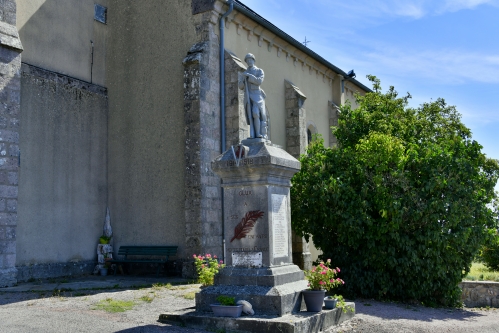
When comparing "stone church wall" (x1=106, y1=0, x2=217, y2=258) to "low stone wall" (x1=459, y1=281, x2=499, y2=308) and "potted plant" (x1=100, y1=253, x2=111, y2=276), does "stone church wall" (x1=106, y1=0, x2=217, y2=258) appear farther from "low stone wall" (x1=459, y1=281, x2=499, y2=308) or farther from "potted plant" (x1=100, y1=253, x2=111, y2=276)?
"low stone wall" (x1=459, y1=281, x2=499, y2=308)

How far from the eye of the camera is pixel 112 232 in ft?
47.4

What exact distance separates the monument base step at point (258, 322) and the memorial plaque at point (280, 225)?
100cm

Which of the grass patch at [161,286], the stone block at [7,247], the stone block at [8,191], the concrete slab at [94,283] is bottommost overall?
the grass patch at [161,286]

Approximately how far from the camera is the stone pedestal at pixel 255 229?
7.53m

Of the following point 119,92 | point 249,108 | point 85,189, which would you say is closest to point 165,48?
point 119,92

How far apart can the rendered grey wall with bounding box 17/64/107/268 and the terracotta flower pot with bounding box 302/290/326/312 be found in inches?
308

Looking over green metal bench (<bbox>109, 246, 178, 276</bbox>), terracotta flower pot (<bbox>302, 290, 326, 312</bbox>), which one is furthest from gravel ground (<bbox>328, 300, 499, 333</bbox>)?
green metal bench (<bbox>109, 246, 178, 276</bbox>)

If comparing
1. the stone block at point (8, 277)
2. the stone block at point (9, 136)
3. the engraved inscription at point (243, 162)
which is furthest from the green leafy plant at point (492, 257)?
the stone block at point (9, 136)

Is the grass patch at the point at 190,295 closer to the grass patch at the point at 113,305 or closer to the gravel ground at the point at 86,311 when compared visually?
the gravel ground at the point at 86,311

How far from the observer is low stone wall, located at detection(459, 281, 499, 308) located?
14.0 m

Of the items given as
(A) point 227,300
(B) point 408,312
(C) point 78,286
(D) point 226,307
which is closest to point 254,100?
(A) point 227,300

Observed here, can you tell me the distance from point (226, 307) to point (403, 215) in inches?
199

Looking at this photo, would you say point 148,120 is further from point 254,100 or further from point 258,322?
point 258,322

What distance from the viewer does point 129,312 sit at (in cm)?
835
